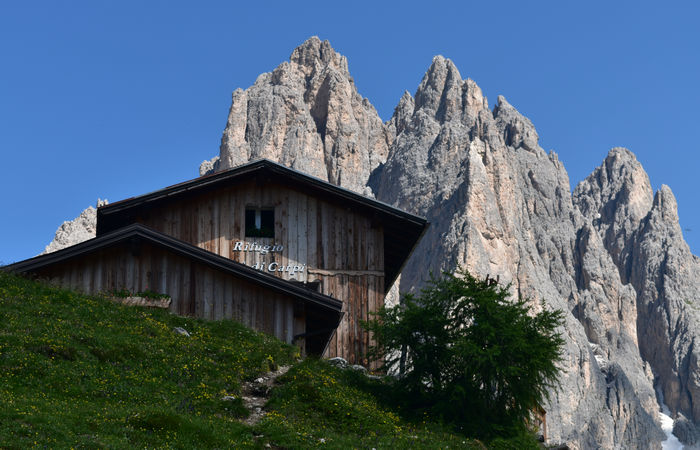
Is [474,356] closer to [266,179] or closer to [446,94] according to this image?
[266,179]

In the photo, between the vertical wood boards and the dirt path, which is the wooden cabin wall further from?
the vertical wood boards

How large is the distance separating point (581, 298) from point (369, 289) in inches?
5975

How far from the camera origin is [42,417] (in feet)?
46.2

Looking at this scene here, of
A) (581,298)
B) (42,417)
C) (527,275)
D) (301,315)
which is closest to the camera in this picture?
(42,417)

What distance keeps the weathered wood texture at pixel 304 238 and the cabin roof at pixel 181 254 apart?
14.2 ft

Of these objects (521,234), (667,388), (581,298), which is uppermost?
(521,234)

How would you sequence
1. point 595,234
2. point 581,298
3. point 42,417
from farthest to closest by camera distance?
point 595,234 → point 581,298 → point 42,417

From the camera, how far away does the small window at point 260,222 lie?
91.0ft

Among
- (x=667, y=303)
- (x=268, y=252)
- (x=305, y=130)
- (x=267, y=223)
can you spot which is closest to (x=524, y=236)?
(x=667, y=303)

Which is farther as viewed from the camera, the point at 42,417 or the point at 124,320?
the point at 124,320

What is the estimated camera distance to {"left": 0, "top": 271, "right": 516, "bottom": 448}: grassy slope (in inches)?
575

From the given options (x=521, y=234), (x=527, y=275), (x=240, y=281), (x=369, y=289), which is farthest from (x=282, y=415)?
(x=521, y=234)

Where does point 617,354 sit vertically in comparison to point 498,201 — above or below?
below

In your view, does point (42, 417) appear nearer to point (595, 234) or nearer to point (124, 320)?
point (124, 320)
